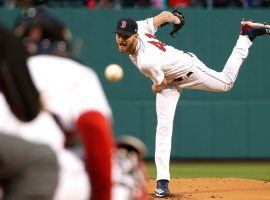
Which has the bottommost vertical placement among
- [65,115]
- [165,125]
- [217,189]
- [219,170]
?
[219,170]

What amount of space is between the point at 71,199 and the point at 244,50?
5.65 metres

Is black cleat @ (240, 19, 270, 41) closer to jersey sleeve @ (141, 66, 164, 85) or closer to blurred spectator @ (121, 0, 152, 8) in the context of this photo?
jersey sleeve @ (141, 66, 164, 85)

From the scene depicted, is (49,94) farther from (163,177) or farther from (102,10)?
(102,10)

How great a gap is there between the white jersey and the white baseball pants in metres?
0.14

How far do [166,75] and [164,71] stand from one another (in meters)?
0.07

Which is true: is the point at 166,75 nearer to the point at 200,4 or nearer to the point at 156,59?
the point at 156,59

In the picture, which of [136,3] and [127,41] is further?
[136,3]

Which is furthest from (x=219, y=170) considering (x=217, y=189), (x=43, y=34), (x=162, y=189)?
(x=43, y=34)

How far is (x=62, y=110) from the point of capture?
9.30 feet

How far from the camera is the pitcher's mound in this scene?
24.2 feet

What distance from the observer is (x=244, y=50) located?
820 cm

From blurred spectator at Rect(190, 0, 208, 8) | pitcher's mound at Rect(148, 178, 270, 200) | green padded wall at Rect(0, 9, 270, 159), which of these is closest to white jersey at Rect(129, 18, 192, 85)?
pitcher's mound at Rect(148, 178, 270, 200)

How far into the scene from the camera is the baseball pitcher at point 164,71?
7242mm

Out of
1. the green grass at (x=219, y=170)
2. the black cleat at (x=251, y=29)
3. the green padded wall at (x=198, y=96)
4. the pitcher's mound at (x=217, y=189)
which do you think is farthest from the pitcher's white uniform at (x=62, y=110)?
the green padded wall at (x=198, y=96)
